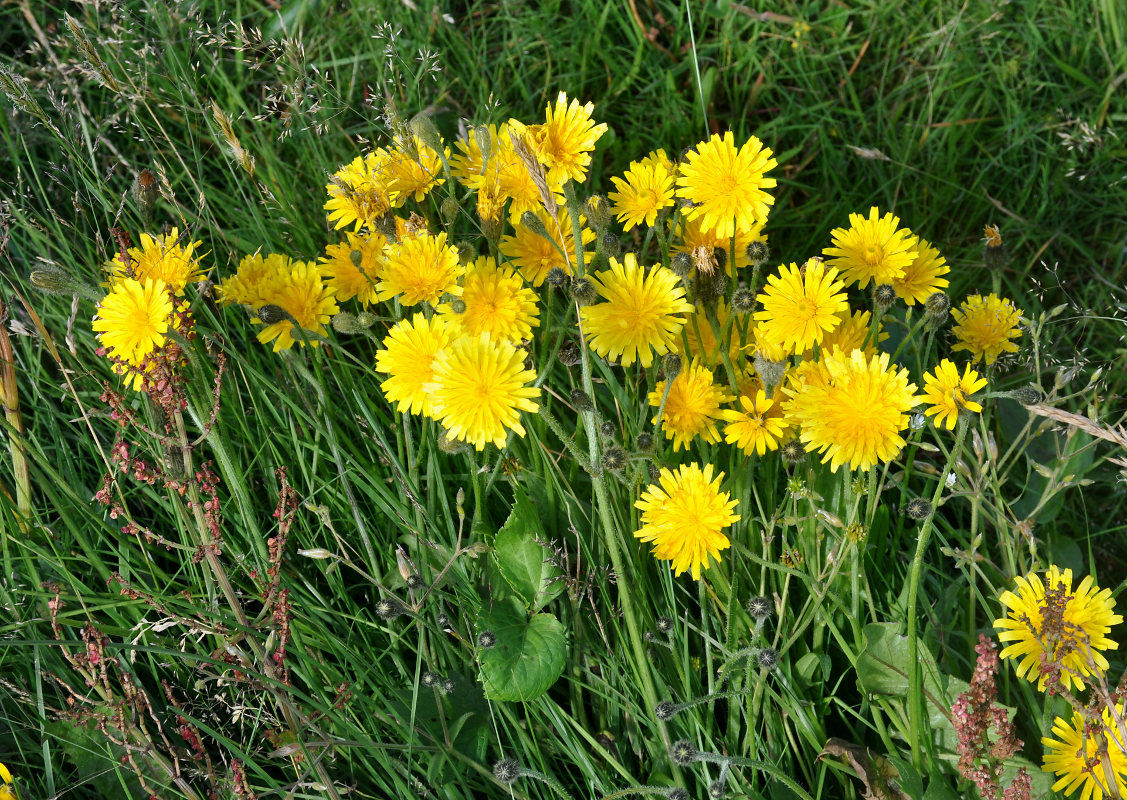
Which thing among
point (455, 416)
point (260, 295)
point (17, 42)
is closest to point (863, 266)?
point (455, 416)

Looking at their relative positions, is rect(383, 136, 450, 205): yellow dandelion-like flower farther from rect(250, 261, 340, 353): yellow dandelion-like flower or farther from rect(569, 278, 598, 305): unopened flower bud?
rect(569, 278, 598, 305): unopened flower bud

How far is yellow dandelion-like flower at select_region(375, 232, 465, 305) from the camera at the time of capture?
→ 5.48ft

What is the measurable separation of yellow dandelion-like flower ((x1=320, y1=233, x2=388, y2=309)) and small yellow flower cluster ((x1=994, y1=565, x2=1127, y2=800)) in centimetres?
131

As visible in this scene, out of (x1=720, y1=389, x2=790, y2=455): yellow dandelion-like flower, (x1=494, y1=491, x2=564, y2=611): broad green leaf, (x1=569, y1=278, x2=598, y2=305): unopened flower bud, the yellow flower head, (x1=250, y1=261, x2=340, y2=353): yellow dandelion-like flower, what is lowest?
(x1=494, y1=491, x2=564, y2=611): broad green leaf

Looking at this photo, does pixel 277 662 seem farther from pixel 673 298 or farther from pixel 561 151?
pixel 561 151

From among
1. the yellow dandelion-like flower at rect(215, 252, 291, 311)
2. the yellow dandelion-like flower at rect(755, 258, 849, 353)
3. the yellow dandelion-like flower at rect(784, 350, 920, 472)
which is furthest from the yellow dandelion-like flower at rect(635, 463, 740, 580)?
the yellow dandelion-like flower at rect(215, 252, 291, 311)

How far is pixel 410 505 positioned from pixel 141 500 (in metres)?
0.69

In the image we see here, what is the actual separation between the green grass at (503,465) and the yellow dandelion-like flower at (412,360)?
0.25 metres

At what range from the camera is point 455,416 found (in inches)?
58.8

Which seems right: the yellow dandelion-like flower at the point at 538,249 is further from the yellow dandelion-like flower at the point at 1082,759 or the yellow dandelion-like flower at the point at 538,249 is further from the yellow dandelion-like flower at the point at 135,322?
the yellow dandelion-like flower at the point at 1082,759

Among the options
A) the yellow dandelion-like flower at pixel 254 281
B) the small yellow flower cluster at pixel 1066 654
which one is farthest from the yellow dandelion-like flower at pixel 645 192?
the small yellow flower cluster at pixel 1066 654

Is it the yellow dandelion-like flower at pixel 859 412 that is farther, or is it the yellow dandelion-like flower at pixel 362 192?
the yellow dandelion-like flower at pixel 362 192

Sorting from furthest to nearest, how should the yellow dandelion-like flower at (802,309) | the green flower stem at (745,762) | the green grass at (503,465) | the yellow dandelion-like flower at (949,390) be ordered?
the green grass at (503,465) < the yellow dandelion-like flower at (802,309) < the yellow dandelion-like flower at (949,390) < the green flower stem at (745,762)

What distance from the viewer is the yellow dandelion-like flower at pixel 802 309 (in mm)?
1614
